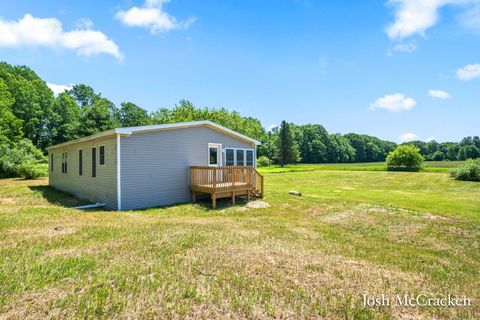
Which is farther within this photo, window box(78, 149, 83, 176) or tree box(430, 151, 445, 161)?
tree box(430, 151, 445, 161)

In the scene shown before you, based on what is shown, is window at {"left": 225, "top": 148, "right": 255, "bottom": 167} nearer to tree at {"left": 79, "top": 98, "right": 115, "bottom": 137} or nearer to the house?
the house

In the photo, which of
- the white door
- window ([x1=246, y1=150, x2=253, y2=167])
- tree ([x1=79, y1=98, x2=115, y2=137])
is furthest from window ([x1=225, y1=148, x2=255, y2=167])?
tree ([x1=79, y1=98, x2=115, y2=137])

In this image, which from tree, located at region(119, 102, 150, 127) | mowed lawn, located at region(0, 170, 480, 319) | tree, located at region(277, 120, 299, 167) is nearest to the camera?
mowed lawn, located at region(0, 170, 480, 319)

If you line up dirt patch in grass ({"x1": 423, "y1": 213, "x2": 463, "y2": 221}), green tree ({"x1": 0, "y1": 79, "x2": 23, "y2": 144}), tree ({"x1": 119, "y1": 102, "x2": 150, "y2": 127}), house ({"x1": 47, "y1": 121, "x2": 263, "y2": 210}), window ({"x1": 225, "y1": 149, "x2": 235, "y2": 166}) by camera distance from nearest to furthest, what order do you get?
dirt patch in grass ({"x1": 423, "y1": 213, "x2": 463, "y2": 221}) → house ({"x1": 47, "y1": 121, "x2": 263, "y2": 210}) → window ({"x1": 225, "y1": 149, "x2": 235, "y2": 166}) → green tree ({"x1": 0, "y1": 79, "x2": 23, "y2": 144}) → tree ({"x1": 119, "y1": 102, "x2": 150, "y2": 127})

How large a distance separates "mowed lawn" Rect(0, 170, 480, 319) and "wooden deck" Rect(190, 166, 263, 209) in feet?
7.75

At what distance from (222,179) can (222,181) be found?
3.3 inches

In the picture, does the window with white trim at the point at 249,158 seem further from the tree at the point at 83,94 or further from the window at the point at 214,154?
the tree at the point at 83,94

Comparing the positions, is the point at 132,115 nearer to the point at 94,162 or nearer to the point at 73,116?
the point at 73,116

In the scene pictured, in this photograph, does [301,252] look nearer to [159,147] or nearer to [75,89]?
[159,147]

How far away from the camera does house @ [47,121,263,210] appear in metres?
9.27

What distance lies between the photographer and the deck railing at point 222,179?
10.1 metres

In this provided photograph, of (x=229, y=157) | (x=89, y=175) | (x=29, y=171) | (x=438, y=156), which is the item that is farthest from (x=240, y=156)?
(x=438, y=156)

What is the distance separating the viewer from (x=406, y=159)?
112ft

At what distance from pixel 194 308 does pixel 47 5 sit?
12946 millimetres
